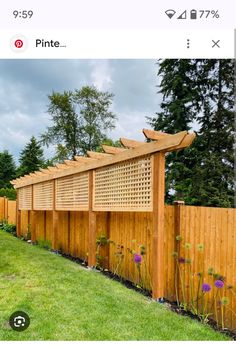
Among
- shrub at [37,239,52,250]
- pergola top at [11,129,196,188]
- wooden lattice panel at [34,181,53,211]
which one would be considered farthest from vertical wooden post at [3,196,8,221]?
pergola top at [11,129,196,188]

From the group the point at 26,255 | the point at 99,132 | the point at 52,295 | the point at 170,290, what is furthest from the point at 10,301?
the point at 99,132

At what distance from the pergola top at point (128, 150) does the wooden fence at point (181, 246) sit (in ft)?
2.57

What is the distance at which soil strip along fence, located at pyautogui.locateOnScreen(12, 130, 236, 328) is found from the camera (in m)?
3.55

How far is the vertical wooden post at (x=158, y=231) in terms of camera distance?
3906 millimetres

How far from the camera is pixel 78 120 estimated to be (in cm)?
1984

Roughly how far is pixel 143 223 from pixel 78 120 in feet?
52.3

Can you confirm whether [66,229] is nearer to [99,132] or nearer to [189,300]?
[189,300]

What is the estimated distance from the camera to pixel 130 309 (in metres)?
3.39
